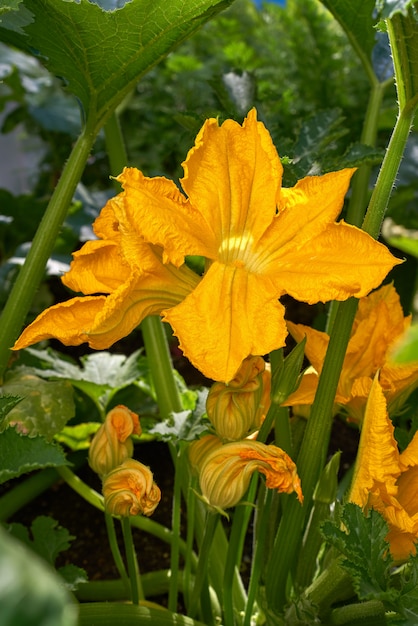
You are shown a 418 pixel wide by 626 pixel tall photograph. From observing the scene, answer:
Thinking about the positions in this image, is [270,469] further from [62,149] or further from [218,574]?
[62,149]

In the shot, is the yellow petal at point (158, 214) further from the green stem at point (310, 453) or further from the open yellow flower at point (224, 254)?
the green stem at point (310, 453)

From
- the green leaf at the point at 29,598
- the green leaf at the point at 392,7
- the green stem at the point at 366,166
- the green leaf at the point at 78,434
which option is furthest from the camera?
the green leaf at the point at 78,434

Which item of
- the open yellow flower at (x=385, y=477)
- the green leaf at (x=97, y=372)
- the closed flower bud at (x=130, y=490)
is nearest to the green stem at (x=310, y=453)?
the open yellow flower at (x=385, y=477)

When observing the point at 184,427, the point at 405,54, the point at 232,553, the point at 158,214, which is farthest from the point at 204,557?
the point at 405,54

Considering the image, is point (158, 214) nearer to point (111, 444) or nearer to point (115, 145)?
point (111, 444)

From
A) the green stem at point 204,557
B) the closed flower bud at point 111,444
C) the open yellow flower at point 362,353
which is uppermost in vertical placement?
the open yellow flower at point 362,353

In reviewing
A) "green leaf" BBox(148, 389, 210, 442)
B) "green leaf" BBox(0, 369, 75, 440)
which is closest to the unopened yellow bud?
"green leaf" BBox(148, 389, 210, 442)
